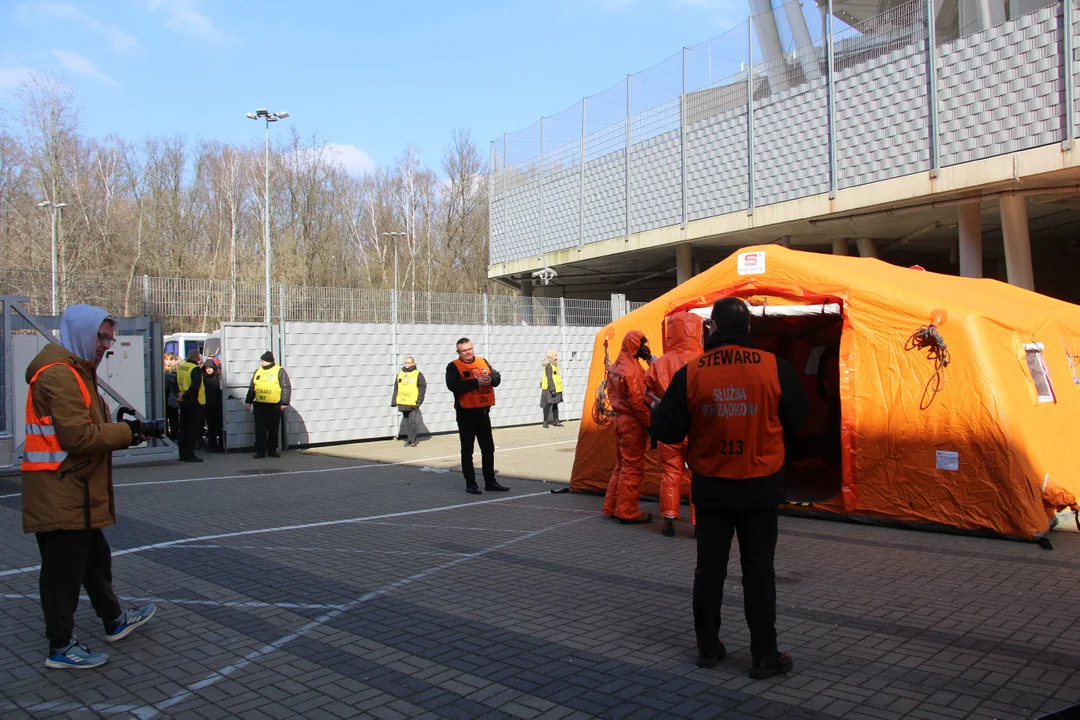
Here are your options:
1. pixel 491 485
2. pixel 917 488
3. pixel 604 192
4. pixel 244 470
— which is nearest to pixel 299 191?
pixel 604 192

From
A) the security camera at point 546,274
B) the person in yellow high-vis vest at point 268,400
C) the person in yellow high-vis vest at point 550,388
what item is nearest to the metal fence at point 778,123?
the security camera at point 546,274

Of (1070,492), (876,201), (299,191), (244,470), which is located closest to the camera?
(1070,492)

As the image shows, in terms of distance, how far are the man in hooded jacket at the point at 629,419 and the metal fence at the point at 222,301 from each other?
9.34m

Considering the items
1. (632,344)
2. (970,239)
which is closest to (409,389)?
(632,344)

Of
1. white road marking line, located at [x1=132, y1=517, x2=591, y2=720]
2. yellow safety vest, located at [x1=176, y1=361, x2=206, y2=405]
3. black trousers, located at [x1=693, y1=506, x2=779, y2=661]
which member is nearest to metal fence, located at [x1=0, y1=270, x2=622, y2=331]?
yellow safety vest, located at [x1=176, y1=361, x2=206, y2=405]

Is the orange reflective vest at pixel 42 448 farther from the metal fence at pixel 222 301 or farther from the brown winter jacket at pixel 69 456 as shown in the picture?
the metal fence at pixel 222 301

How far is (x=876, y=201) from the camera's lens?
1836 centimetres

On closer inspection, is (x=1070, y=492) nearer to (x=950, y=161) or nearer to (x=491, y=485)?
(x=491, y=485)

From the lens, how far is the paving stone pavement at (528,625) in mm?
3961

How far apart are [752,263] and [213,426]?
10793mm

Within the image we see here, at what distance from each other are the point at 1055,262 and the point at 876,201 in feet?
44.1

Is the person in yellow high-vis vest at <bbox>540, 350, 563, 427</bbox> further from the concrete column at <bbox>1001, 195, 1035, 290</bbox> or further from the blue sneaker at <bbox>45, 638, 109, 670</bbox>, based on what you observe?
the blue sneaker at <bbox>45, 638, 109, 670</bbox>

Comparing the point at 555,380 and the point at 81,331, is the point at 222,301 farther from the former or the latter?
the point at 81,331

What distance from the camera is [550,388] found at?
1966 cm
